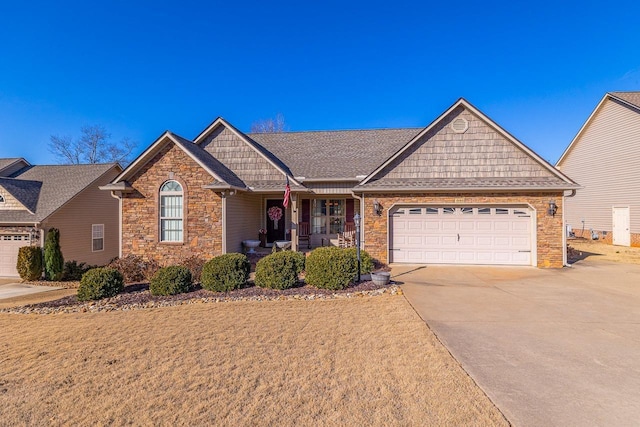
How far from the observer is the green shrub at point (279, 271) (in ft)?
29.8

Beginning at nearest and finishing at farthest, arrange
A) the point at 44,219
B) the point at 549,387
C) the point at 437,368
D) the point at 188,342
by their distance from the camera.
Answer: the point at 549,387, the point at 437,368, the point at 188,342, the point at 44,219

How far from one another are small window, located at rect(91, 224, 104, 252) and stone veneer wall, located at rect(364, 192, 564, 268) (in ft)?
51.0

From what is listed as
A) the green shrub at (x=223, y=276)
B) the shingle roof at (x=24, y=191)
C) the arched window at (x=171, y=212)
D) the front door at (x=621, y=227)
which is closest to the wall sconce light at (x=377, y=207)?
the green shrub at (x=223, y=276)

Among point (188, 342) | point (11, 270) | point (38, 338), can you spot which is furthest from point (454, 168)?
point (11, 270)

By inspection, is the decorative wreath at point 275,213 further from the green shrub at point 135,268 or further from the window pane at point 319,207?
the green shrub at point 135,268

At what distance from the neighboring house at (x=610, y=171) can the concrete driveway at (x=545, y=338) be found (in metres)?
12.5

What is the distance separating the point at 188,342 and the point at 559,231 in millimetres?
12536

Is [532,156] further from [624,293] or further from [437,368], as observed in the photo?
[437,368]

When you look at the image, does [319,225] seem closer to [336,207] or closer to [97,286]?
[336,207]

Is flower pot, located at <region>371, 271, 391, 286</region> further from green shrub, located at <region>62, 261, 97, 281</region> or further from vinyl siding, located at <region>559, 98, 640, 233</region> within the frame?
vinyl siding, located at <region>559, 98, 640, 233</region>

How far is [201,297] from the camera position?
8.74m

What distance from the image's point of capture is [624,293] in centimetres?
841

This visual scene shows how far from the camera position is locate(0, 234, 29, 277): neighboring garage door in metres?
15.5

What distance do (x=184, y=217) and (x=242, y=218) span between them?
93.8 inches
